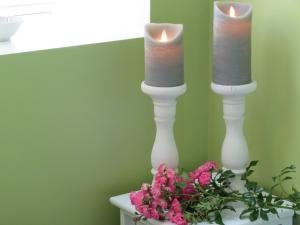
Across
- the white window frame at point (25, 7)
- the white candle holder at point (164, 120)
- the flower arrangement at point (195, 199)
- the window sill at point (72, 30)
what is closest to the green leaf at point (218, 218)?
the flower arrangement at point (195, 199)

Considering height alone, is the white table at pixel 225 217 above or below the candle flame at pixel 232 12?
below

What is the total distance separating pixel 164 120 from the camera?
2.29 meters

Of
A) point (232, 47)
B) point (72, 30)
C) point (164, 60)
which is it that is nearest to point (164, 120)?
point (164, 60)

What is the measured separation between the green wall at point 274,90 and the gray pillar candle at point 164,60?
0.37m

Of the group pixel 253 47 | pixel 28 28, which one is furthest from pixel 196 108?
pixel 28 28

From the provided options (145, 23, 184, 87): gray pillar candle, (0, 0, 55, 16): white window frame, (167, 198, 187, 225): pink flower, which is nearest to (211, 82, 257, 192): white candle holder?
(145, 23, 184, 87): gray pillar candle

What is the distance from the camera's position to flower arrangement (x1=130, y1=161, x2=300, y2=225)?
2199mm

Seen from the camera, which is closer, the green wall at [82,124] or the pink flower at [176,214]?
the pink flower at [176,214]

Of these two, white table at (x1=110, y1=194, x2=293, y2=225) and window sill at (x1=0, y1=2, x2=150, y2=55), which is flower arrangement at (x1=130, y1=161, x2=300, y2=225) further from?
window sill at (x1=0, y1=2, x2=150, y2=55)

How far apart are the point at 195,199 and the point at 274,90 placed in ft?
1.61

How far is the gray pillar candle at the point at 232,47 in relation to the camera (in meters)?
2.20

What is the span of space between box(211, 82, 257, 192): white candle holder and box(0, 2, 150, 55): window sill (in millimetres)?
423

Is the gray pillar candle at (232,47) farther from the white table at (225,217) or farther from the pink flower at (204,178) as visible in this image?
the white table at (225,217)

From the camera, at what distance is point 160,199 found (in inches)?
87.0
